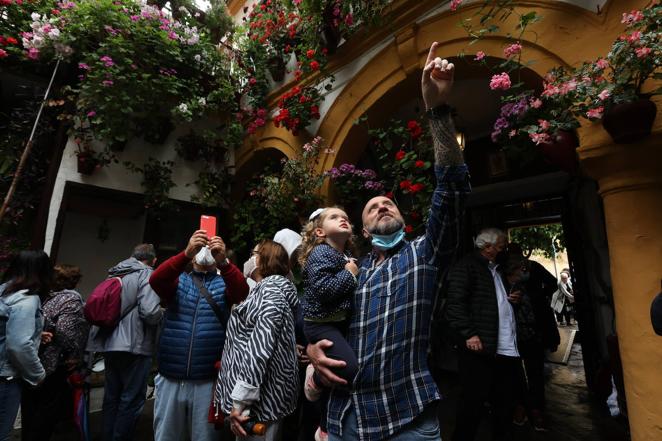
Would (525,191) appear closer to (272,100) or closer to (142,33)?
(272,100)

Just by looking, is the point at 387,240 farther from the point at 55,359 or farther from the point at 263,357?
the point at 55,359

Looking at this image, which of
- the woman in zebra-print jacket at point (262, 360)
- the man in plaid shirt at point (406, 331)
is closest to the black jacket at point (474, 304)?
the woman in zebra-print jacket at point (262, 360)

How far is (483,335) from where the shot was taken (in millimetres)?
2756

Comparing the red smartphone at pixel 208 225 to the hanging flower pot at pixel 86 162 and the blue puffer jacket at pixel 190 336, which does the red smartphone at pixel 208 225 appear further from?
the hanging flower pot at pixel 86 162

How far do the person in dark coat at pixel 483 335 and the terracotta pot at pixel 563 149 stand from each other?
80cm

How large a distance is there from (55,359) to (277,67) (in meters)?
4.43

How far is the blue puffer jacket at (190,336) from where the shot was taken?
7.41 feet

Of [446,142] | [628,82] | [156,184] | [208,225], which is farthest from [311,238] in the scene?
[156,184]

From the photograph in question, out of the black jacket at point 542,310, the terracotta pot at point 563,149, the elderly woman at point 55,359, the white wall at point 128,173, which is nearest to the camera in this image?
the terracotta pot at point 563,149

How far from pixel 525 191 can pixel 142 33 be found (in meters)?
6.03

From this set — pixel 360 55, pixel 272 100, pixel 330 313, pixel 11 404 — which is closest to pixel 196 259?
pixel 330 313

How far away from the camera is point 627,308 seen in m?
2.29

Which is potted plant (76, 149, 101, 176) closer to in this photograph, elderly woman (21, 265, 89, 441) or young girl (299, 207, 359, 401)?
elderly woman (21, 265, 89, 441)

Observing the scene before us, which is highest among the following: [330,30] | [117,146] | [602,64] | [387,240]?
[330,30]
